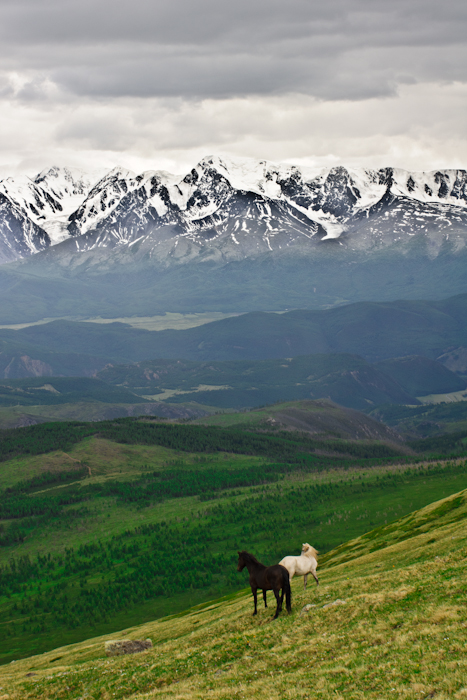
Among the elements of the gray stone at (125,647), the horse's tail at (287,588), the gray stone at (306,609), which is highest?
the horse's tail at (287,588)

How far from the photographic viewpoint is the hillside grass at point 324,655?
29031 mm

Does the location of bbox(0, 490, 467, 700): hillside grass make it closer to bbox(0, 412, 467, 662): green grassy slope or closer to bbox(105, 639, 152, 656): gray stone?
bbox(105, 639, 152, 656): gray stone

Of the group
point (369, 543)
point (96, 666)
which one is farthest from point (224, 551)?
point (96, 666)

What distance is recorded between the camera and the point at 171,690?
34.5m

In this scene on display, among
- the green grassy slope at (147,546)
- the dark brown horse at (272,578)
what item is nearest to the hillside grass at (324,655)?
the dark brown horse at (272,578)

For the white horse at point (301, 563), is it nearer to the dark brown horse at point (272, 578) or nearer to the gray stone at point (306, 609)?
the dark brown horse at point (272, 578)

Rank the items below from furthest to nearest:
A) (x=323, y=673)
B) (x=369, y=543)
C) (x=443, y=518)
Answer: (x=369, y=543)
(x=443, y=518)
(x=323, y=673)

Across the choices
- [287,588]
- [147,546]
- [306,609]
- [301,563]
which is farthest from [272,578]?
[147,546]

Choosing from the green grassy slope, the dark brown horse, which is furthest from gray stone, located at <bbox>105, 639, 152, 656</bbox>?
the green grassy slope

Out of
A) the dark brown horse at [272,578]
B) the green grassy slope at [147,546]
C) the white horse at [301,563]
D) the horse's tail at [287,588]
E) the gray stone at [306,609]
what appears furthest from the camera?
the green grassy slope at [147,546]

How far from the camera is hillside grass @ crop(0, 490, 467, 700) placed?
2903cm

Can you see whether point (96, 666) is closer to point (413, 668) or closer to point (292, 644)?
point (292, 644)

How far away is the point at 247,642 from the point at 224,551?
11621 centimetres

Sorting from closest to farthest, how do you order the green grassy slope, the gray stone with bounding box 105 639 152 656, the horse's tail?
the horse's tail
the gray stone with bounding box 105 639 152 656
the green grassy slope
